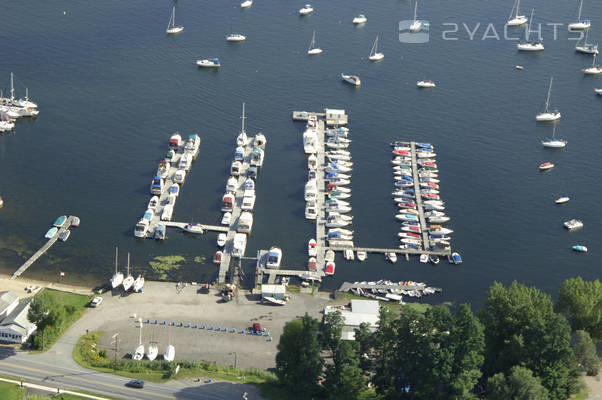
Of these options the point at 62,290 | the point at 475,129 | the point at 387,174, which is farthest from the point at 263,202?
the point at 475,129

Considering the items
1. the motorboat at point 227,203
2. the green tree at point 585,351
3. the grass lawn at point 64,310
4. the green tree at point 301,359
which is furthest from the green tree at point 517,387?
the motorboat at point 227,203

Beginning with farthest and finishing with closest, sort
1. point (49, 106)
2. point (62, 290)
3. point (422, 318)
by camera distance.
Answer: point (49, 106) → point (62, 290) → point (422, 318)

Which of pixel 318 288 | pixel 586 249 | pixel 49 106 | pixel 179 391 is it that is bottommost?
pixel 179 391

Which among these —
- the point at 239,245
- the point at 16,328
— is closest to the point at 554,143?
the point at 239,245

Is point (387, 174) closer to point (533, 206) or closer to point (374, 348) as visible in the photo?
point (533, 206)

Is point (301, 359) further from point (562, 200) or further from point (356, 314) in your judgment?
point (562, 200)

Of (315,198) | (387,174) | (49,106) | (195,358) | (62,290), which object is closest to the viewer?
(195,358)

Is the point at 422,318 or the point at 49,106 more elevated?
the point at 49,106
